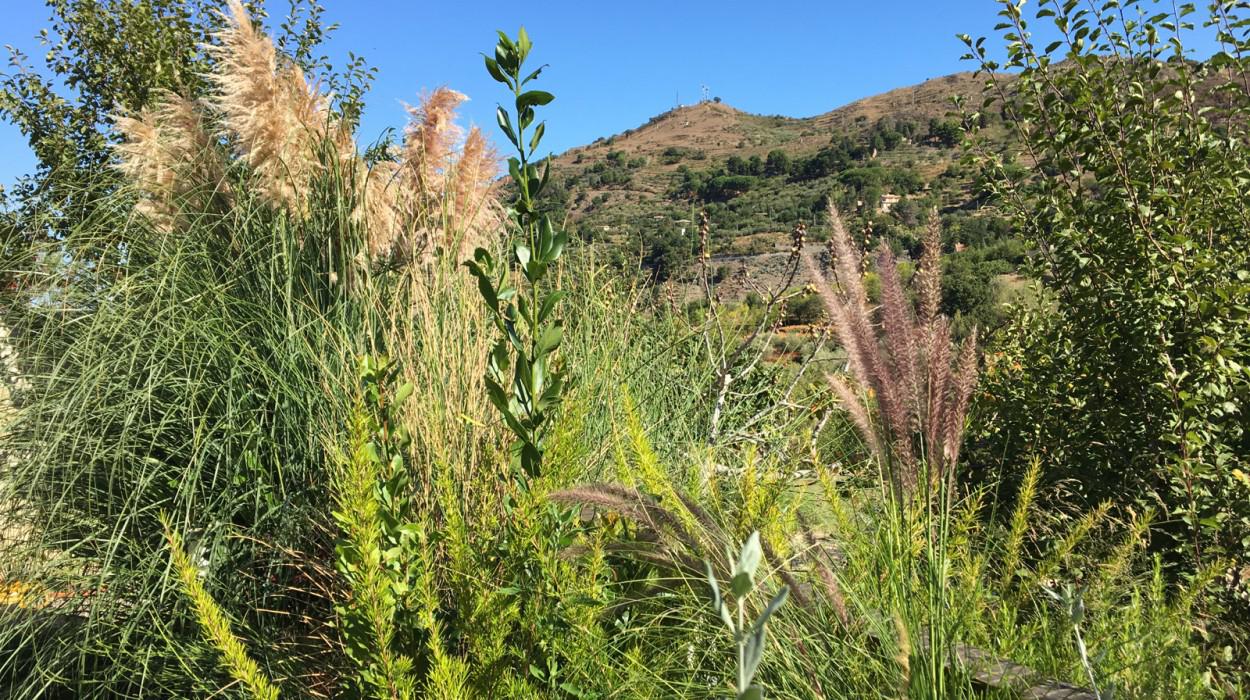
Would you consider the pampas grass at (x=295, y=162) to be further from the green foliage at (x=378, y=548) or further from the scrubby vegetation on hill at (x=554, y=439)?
the green foliage at (x=378, y=548)

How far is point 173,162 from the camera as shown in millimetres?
3457

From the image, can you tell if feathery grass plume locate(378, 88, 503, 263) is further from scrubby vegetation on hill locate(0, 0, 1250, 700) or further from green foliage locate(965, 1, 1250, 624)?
green foliage locate(965, 1, 1250, 624)

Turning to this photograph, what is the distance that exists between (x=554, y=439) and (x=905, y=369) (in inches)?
30.5

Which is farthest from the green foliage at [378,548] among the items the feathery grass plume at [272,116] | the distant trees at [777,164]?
the distant trees at [777,164]

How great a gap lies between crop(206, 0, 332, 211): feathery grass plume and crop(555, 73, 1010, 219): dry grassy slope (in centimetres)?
3574

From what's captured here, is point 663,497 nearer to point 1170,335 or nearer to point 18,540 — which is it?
point 1170,335

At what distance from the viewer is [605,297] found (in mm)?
4223

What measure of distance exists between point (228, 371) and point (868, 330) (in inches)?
85.2

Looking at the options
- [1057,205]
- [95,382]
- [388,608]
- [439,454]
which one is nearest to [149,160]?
[95,382]

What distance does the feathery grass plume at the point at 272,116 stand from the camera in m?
3.29

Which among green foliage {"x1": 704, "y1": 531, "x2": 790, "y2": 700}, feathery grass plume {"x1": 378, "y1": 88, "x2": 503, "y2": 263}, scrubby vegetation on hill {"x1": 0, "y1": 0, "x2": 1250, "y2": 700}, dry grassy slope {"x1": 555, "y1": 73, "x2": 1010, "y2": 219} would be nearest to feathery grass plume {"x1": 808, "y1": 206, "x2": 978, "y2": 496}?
scrubby vegetation on hill {"x1": 0, "y1": 0, "x2": 1250, "y2": 700}

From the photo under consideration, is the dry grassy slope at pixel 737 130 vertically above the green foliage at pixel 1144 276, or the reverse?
the dry grassy slope at pixel 737 130

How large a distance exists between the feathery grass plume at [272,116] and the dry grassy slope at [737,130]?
3574cm

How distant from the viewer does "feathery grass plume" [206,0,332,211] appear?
3.29 metres
